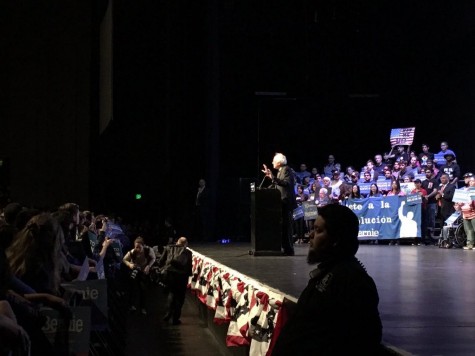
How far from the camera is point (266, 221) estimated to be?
1099cm

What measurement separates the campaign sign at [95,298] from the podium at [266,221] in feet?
17.0

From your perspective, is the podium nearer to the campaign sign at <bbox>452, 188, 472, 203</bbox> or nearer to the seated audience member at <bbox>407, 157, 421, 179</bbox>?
the campaign sign at <bbox>452, 188, 472, 203</bbox>

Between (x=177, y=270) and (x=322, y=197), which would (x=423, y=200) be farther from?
(x=177, y=270)

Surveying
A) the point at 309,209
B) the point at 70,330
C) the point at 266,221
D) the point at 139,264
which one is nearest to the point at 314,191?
the point at 309,209

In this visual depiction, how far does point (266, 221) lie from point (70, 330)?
6.59 metres

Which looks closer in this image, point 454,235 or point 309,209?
point 454,235

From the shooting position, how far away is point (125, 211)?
25156 millimetres

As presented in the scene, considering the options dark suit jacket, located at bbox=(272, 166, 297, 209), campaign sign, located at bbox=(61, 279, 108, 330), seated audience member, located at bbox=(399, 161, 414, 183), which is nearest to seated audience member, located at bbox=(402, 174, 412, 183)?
seated audience member, located at bbox=(399, 161, 414, 183)

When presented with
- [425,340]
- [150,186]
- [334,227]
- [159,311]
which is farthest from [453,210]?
[334,227]

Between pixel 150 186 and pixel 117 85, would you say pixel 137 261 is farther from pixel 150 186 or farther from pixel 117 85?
pixel 150 186

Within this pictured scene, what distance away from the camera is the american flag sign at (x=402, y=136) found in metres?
19.2

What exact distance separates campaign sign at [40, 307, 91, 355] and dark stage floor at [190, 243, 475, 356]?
165 centimetres

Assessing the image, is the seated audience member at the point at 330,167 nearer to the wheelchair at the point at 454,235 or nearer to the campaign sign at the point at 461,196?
the wheelchair at the point at 454,235

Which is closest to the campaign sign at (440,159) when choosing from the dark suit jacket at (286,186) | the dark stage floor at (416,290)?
the dark stage floor at (416,290)
